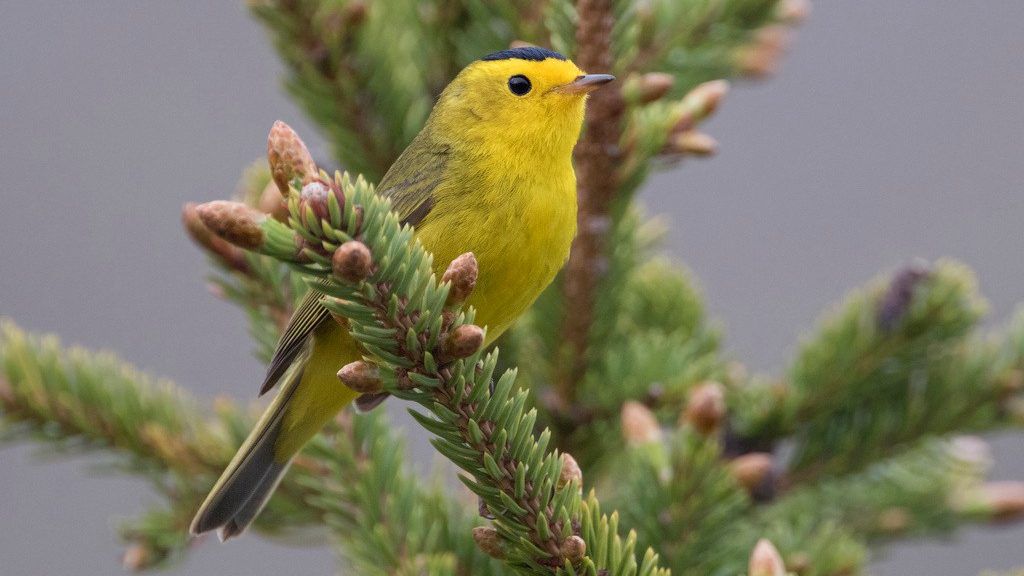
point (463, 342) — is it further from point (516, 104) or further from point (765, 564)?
point (516, 104)

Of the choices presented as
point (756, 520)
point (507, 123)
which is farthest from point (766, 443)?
point (507, 123)

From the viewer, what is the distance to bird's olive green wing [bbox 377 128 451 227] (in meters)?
1.86

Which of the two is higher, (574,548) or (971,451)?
(971,451)

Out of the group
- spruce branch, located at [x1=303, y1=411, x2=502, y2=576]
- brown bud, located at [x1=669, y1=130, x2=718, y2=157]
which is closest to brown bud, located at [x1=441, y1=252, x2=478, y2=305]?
spruce branch, located at [x1=303, y1=411, x2=502, y2=576]

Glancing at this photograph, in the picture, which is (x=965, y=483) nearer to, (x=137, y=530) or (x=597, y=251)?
(x=597, y=251)

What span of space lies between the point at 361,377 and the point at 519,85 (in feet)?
3.39

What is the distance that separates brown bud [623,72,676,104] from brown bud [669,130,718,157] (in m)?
0.10

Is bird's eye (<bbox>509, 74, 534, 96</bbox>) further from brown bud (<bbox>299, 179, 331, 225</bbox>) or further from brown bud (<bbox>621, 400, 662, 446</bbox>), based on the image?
brown bud (<bbox>299, 179, 331, 225</bbox>)

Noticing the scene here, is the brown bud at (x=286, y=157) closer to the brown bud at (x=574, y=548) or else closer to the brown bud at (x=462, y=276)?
the brown bud at (x=462, y=276)

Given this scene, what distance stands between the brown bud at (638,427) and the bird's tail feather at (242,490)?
1.95 ft

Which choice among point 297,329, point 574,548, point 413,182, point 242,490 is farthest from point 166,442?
point 574,548

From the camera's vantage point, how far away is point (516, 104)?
2.11 metres

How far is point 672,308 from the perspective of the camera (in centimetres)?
212

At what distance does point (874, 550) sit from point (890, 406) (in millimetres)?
267
